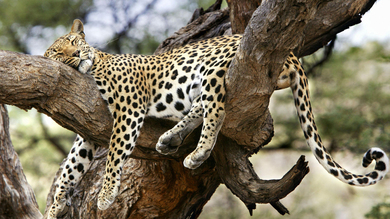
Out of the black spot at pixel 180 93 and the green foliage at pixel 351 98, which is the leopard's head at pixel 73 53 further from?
the green foliage at pixel 351 98

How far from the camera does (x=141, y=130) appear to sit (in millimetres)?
5328

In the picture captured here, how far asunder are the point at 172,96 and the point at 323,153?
1832mm

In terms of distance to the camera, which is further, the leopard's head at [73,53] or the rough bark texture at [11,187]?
the rough bark texture at [11,187]

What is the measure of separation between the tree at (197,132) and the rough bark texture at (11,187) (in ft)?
0.41

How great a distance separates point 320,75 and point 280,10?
9258 millimetres

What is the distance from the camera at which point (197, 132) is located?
5289 mm

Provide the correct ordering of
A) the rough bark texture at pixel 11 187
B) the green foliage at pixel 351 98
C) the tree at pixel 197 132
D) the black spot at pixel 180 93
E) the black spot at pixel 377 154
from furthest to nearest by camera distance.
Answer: the green foliage at pixel 351 98 → the rough bark texture at pixel 11 187 → the black spot at pixel 180 93 → the black spot at pixel 377 154 → the tree at pixel 197 132

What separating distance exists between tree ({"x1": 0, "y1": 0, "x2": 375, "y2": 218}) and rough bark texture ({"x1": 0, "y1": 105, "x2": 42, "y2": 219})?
12 cm

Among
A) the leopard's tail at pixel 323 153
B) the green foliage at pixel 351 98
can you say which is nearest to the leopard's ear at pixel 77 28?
the leopard's tail at pixel 323 153

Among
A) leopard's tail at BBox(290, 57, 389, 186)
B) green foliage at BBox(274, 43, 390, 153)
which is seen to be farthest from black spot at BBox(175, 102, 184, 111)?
green foliage at BBox(274, 43, 390, 153)

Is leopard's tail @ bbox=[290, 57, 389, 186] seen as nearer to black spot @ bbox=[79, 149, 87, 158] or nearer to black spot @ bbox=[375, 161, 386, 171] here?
black spot @ bbox=[375, 161, 386, 171]

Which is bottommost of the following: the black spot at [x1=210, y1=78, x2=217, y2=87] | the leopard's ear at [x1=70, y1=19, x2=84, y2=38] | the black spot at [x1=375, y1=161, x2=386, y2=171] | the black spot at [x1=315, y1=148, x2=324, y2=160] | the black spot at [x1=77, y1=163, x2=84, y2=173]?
the black spot at [x1=375, y1=161, x2=386, y2=171]

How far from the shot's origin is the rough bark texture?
6.50 metres

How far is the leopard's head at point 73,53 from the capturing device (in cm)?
512
